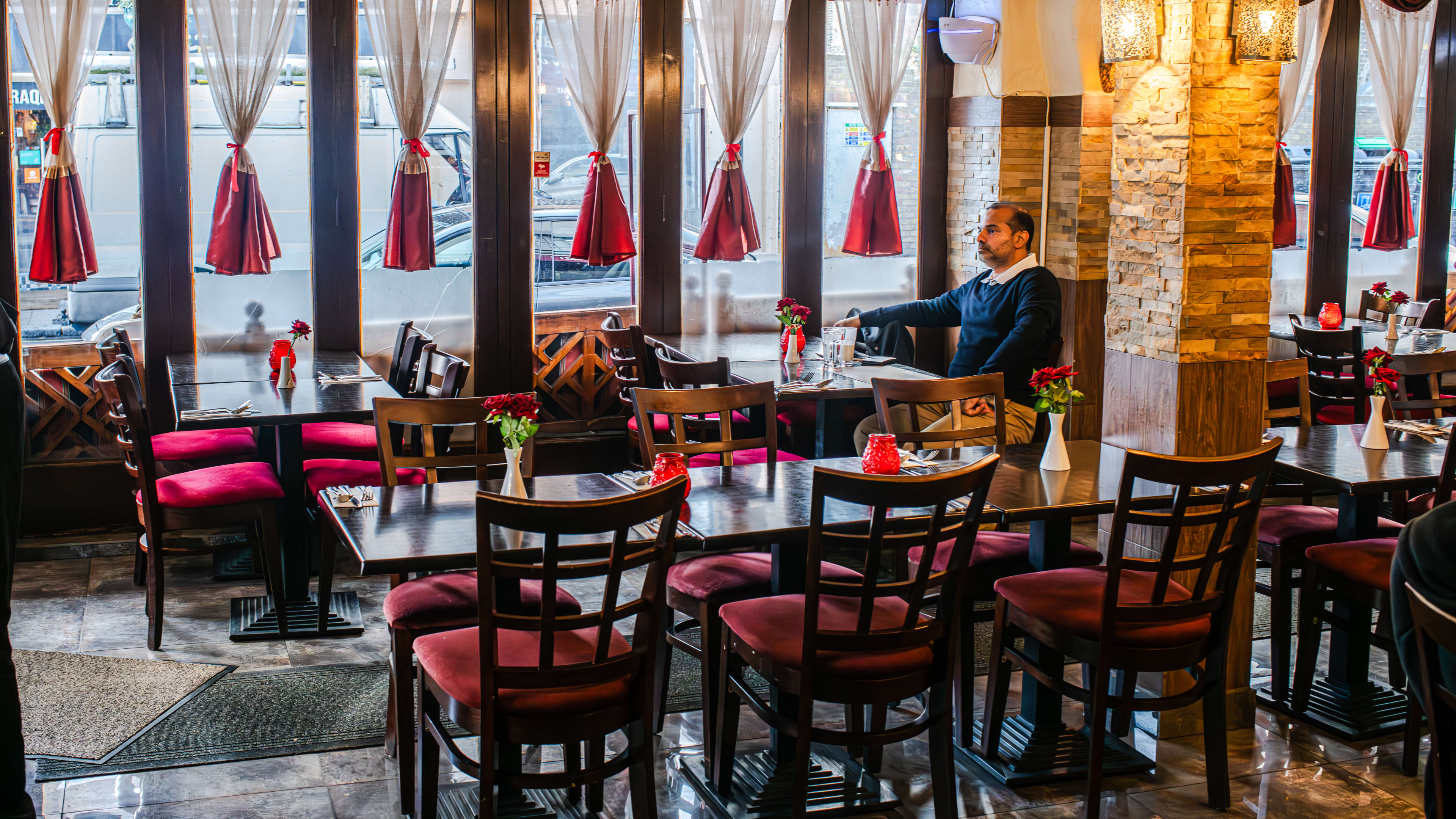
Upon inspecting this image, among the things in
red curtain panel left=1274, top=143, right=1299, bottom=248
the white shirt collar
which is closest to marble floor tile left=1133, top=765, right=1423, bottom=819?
the white shirt collar

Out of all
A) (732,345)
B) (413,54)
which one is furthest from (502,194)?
(732,345)

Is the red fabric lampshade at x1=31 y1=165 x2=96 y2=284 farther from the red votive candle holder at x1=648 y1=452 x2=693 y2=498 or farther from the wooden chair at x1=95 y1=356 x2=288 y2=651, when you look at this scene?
the red votive candle holder at x1=648 y1=452 x2=693 y2=498

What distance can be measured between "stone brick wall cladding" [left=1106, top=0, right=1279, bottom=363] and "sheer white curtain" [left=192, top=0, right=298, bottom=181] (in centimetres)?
380

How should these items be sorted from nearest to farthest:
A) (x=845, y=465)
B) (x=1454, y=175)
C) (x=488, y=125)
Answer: (x=845, y=465) → (x=488, y=125) → (x=1454, y=175)

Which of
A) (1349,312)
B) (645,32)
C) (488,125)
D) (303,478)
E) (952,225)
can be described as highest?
(645,32)

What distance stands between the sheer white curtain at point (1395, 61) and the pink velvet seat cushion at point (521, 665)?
6.82 meters

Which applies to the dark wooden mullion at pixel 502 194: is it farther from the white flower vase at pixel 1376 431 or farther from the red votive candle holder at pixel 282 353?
the white flower vase at pixel 1376 431

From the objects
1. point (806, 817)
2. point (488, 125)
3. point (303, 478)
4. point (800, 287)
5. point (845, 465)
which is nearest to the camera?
point (806, 817)

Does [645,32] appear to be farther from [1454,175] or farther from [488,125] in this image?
[1454,175]

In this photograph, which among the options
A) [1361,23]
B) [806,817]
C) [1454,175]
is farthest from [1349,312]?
[806,817]

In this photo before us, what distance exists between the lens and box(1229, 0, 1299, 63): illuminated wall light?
3.61 m

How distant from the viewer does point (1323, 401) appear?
6398mm

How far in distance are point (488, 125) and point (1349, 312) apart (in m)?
5.48

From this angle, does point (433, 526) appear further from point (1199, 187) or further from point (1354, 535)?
point (1354, 535)
